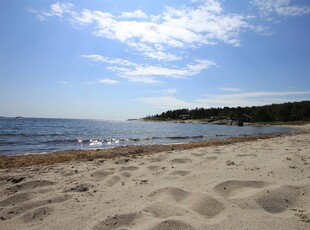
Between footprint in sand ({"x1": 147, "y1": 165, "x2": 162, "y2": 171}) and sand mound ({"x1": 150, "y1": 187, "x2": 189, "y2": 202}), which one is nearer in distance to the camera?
sand mound ({"x1": 150, "y1": 187, "x2": 189, "y2": 202})

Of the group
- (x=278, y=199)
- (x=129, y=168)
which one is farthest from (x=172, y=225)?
(x=129, y=168)

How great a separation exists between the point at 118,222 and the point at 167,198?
42.0 inches

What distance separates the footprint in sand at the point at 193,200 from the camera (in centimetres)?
386

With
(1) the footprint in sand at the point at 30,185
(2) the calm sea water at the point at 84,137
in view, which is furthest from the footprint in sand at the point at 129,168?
(2) the calm sea water at the point at 84,137

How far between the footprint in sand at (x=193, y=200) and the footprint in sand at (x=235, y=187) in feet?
1.44

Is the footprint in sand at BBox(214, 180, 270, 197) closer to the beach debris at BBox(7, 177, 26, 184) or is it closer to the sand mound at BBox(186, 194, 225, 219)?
→ the sand mound at BBox(186, 194, 225, 219)

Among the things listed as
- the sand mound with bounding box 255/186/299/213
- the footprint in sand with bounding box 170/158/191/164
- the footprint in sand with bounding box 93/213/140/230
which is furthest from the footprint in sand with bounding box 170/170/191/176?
the footprint in sand with bounding box 93/213/140/230

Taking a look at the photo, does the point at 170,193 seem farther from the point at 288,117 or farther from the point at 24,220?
the point at 288,117

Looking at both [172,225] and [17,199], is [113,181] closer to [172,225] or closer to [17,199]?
[17,199]

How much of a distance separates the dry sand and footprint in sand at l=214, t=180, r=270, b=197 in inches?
0.7

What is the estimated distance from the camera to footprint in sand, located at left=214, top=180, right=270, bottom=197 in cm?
454

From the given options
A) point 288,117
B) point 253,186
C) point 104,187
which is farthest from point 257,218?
point 288,117

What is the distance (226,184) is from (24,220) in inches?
137

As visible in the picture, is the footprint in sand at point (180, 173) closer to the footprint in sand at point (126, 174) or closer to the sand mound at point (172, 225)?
the footprint in sand at point (126, 174)
